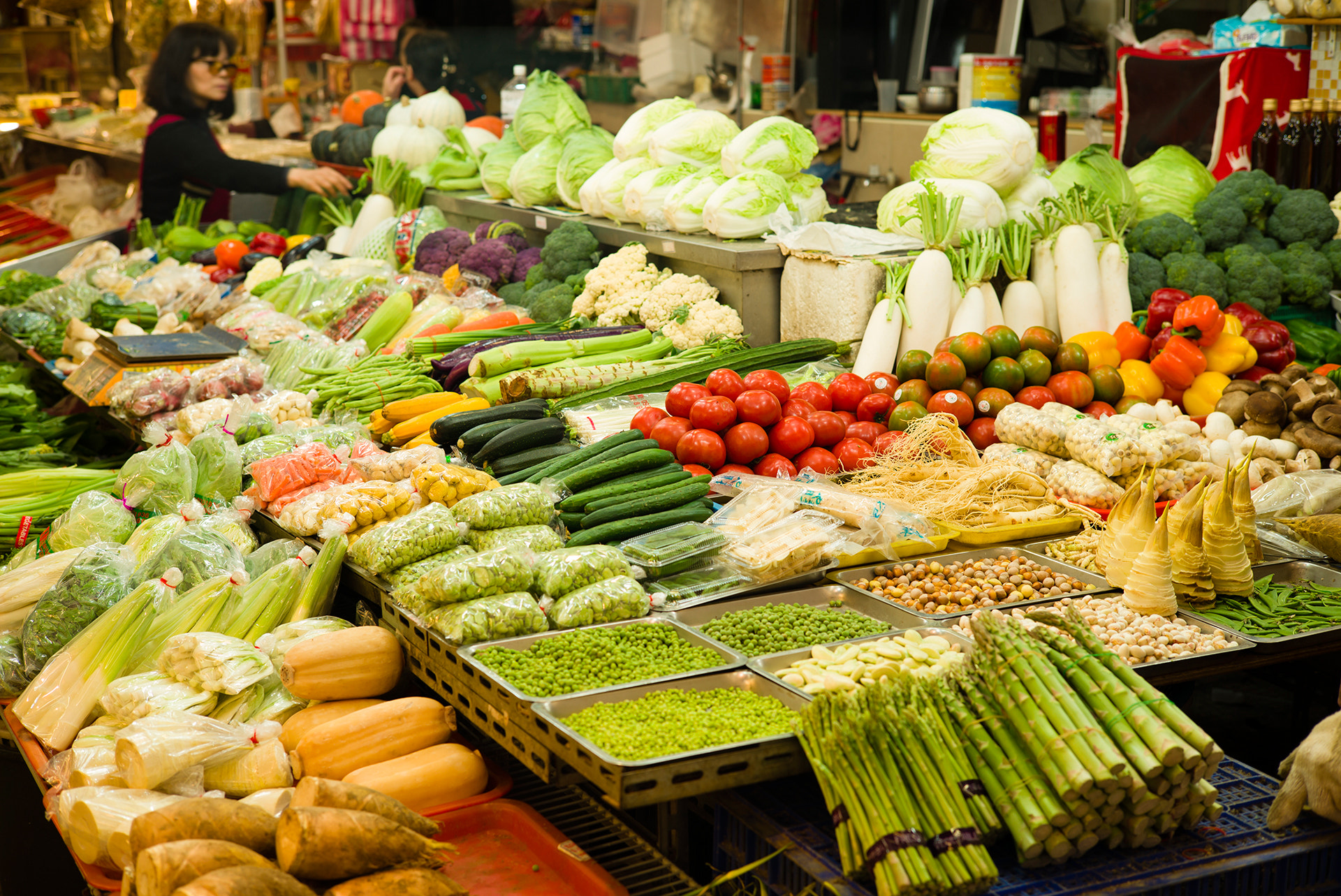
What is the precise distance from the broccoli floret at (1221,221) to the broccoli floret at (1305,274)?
0.18 meters

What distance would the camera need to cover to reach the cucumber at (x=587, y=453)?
334 centimetres

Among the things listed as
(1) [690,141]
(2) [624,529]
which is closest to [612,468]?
(2) [624,529]

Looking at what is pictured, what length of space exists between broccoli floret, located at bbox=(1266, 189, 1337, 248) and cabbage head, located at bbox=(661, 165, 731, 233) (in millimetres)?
2324

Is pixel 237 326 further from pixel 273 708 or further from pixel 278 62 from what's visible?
pixel 278 62

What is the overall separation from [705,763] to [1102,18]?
7686 mm

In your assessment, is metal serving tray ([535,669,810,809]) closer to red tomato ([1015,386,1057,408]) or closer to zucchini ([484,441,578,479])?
zucchini ([484,441,578,479])

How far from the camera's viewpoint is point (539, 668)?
2.38 m

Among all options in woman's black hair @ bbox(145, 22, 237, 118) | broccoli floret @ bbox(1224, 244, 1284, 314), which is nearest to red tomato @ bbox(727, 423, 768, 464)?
broccoli floret @ bbox(1224, 244, 1284, 314)

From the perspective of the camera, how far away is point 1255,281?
15.0 feet

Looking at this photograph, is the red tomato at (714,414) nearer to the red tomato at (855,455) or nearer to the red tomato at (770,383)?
the red tomato at (770,383)

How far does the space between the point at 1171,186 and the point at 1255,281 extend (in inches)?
29.2

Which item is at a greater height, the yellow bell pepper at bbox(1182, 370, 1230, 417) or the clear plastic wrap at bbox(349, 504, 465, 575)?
the yellow bell pepper at bbox(1182, 370, 1230, 417)

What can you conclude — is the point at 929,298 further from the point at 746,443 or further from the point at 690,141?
the point at 690,141

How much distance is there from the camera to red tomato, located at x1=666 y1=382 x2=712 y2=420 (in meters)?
3.65
